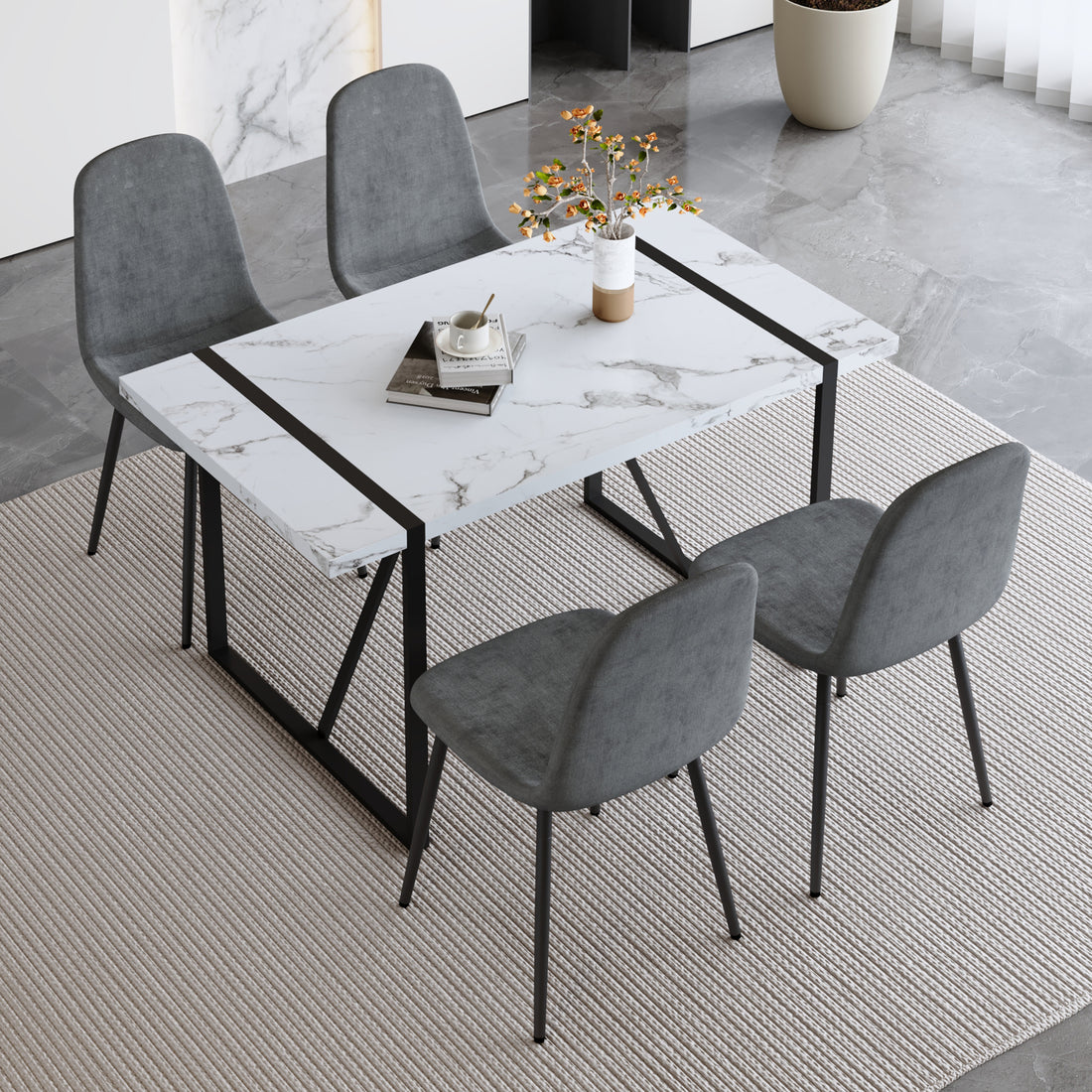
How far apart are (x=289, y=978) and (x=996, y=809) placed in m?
1.34

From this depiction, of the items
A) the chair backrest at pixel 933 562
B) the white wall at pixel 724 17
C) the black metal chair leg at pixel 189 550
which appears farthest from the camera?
the white wall at pixel 724 17

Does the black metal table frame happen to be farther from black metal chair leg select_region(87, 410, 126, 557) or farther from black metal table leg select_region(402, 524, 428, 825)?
black metal chair leg select_region(87, 410, 126, 557)

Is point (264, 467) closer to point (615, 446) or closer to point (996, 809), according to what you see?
point (615, 446)

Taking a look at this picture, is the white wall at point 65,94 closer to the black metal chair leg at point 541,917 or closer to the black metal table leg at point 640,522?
the black metal table leg at point 640,522

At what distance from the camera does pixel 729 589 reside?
→ 2.36 m

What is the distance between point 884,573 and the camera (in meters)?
2.58

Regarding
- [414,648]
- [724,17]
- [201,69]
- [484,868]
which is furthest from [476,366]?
[724,17]

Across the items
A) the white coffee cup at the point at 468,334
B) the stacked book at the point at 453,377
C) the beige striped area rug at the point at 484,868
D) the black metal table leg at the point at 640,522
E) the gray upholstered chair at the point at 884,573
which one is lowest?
the beige striped area rug at the point at 484,868

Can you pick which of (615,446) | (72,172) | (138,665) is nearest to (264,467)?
(615,446)

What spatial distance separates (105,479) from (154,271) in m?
A: 0.47

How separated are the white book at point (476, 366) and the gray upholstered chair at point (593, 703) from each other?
0.45 metres

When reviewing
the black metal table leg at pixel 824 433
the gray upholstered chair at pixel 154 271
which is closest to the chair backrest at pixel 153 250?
the gray upholstered chair at pixel 154 271

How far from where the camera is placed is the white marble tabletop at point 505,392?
2.75 metres

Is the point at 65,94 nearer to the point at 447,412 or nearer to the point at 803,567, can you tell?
the point at 447,412
